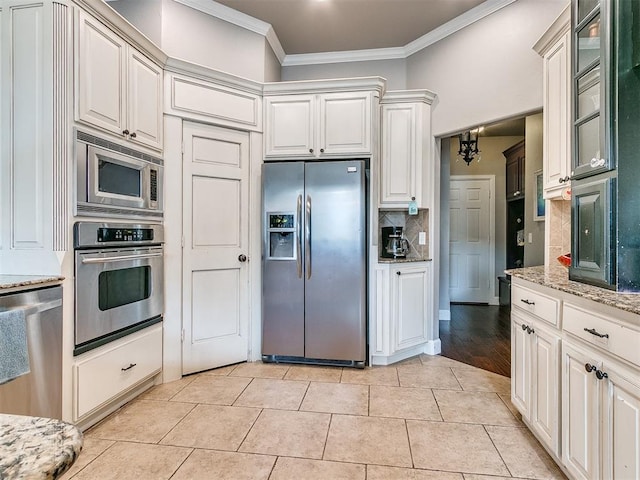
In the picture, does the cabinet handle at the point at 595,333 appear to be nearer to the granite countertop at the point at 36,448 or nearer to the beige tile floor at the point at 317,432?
the beige tile floor at the point at 317,432

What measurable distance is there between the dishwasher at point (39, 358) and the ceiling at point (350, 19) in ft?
9.06

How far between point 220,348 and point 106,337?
106 centimetres

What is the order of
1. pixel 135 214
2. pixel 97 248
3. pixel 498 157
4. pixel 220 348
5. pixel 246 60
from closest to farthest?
pixel 97 248, pixel 135 214, pixel 220 348, pixel 246 60, pixel 498 157

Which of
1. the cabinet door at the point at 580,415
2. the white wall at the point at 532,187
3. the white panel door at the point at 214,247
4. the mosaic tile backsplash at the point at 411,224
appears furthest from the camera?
the white wall at the point at 532,187

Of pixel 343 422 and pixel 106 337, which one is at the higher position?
pixel 106 337

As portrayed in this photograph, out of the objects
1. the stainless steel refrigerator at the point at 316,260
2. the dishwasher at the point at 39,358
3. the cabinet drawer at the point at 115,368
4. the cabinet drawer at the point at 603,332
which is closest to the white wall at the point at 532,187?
the stainless steel refrigerator at the point at 316,260

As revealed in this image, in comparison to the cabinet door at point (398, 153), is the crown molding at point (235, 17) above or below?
above

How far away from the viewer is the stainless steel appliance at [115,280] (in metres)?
2.08

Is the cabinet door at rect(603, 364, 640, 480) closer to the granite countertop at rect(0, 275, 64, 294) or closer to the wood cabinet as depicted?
the granite countertop at rect(0, 275, 64, 294)

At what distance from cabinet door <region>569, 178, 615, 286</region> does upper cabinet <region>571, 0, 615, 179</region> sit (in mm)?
92

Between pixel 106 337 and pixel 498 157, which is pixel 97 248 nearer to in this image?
pixel 106 337

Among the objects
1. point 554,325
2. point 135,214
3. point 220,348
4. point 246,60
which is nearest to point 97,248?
point 135,214

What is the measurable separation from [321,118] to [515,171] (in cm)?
375

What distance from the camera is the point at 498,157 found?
20.1 feet
